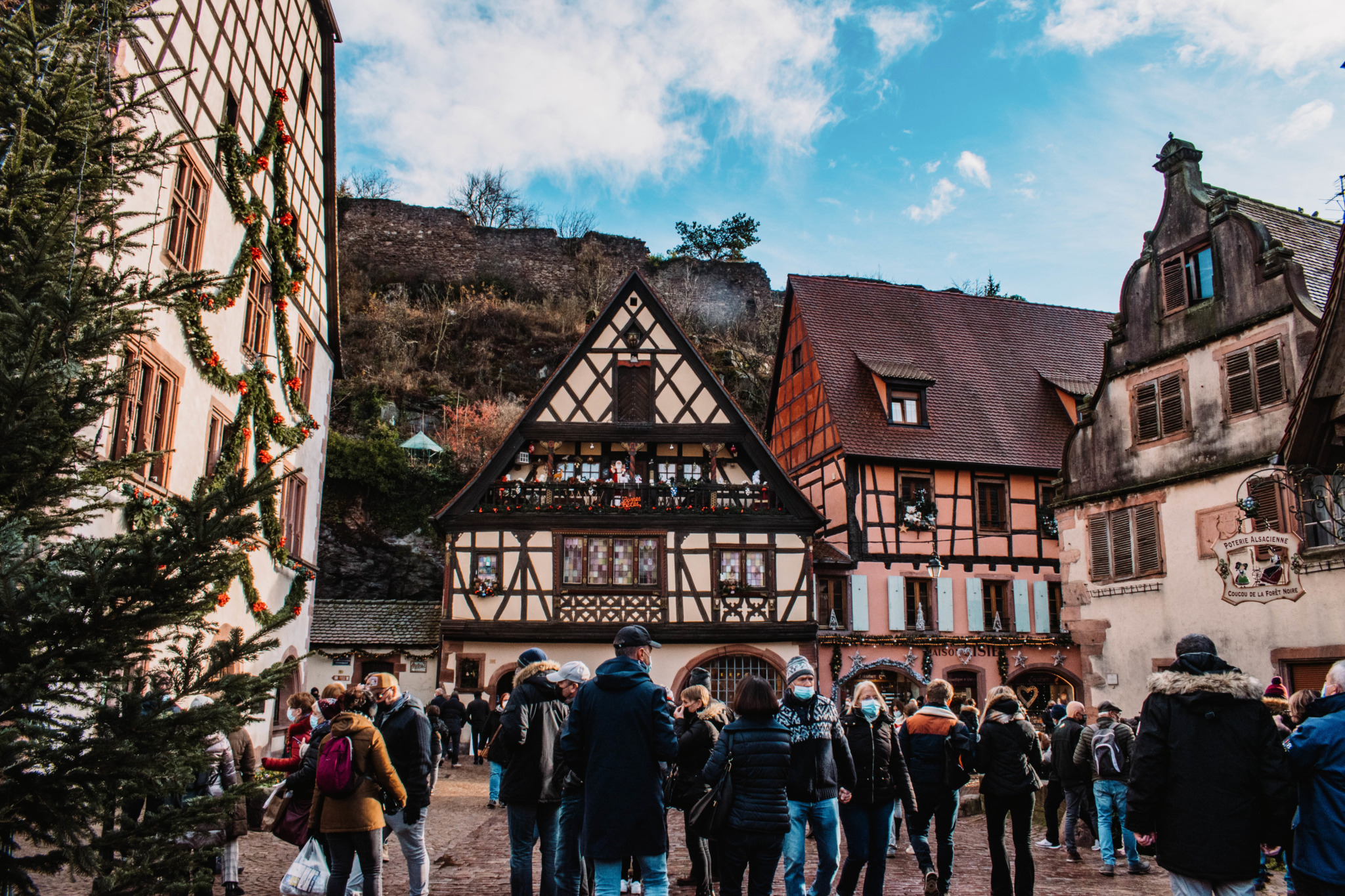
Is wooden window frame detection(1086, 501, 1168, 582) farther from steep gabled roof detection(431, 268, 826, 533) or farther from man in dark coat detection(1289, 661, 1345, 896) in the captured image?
man in dark coat detection(1289, 661, 1345, 896)

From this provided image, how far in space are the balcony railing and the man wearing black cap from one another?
13.0 metres

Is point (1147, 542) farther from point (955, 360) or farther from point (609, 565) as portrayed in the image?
point (955, 360)

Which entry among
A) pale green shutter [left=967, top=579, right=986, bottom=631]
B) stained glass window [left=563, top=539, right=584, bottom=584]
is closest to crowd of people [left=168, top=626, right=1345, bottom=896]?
stained glass window [left=563, top=539, right=584, bottom=584]

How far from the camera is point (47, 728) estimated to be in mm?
4285

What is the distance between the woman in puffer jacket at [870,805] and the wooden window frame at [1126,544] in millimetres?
12718

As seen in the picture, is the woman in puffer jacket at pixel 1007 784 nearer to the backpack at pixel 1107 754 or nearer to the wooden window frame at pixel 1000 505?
the backpack at pixel 1107 754

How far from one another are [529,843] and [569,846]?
1.49 feet

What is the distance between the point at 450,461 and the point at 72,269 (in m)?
26.7

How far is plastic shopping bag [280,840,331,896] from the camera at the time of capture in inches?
267

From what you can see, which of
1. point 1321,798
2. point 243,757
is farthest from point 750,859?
point 243,757

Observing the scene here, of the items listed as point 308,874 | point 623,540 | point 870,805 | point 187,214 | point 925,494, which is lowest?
point 308,874

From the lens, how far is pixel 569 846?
6.39 metres

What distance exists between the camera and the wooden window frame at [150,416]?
1134 centimetres

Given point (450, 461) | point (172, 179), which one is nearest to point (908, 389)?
point (450, 461)
